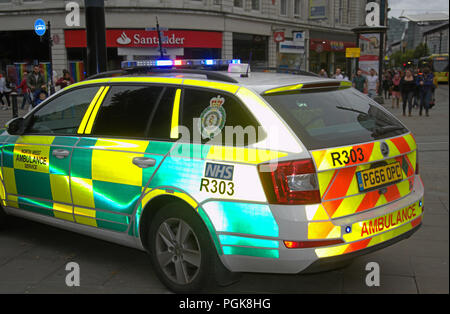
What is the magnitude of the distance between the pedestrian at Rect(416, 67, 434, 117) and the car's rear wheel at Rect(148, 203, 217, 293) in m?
15.5

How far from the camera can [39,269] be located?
4.45 metres

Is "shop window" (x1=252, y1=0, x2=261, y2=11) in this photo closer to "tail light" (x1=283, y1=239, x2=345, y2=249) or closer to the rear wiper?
the rear wiper

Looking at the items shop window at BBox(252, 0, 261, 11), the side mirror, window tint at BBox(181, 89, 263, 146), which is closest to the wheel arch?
window tint at BBox(181, 89, 263, 146)

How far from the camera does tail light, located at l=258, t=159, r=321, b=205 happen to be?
3158 mm

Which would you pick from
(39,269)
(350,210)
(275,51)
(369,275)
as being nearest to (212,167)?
(350,210)

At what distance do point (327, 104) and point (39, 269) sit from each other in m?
2.73

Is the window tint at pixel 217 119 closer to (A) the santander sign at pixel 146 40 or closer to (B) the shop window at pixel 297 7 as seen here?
(A) the santander sign at pixel 146 40

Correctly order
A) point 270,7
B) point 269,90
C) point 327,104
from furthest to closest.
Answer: point 270,7 → point 327,104 → point 269,90

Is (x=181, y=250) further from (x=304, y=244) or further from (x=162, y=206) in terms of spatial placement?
(x=304, y=244)

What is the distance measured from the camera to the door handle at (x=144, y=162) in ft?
12.5

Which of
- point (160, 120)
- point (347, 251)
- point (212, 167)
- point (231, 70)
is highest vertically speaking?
point (231, 70)

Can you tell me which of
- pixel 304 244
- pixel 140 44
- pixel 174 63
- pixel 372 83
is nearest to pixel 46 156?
pixel 174 63

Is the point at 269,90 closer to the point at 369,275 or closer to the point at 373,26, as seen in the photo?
the point at 369,275

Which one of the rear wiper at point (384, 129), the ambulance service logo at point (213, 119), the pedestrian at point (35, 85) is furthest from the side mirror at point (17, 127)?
the pedestrian at point (35, 85)
